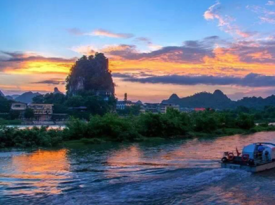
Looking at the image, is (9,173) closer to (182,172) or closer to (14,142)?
(182,172)

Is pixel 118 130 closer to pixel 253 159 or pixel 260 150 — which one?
pixel 260 150

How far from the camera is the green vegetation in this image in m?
27.3

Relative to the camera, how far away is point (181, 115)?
4384 centimetres

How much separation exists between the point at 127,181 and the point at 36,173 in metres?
4.97

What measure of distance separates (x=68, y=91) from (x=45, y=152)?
283ft

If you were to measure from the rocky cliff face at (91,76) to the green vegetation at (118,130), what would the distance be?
65.8 metres

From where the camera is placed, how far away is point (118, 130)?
32781 mm

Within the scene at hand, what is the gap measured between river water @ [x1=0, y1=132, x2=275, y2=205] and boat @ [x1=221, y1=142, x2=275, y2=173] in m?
0.40

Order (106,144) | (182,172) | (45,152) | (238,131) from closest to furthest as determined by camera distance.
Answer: (182,172) → (45,152) → (106,144) → (238,131)

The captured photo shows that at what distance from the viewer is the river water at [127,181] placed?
12.0 m

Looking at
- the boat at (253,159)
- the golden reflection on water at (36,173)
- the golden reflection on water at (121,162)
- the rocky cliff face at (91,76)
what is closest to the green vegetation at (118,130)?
the golden reflection on water at (36,173)

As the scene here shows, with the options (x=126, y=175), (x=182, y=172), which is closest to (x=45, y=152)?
(x=126, y=175)

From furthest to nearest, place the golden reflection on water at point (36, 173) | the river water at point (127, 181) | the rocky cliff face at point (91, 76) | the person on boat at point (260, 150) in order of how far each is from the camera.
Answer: the rocky cliff face at point (91, 76) → the person on boat at point (260, 150) → the golden reflection on water at point (36, 173) → the river water at point (127, 181)

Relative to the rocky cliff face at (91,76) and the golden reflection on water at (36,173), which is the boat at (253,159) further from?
the rocky cliff face at (91,76)
